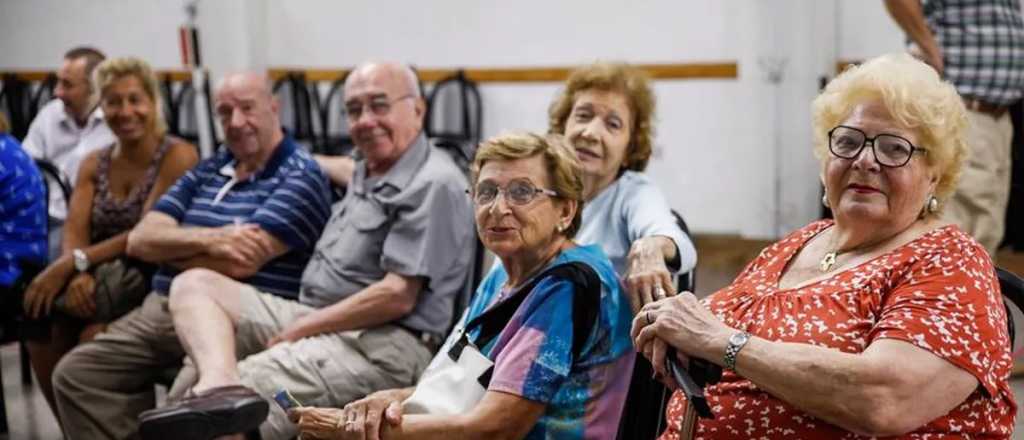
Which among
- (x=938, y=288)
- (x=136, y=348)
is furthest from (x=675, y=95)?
(x=938, y=288)

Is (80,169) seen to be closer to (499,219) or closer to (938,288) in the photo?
(499,219)

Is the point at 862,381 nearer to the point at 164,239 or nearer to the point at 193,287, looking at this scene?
the point at 193,287

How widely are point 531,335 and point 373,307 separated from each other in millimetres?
926

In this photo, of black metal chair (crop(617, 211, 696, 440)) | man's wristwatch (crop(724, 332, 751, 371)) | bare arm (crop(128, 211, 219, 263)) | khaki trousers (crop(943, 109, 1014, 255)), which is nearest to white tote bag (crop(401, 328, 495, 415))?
black metal chair (crop(617, 211, 696, 440))

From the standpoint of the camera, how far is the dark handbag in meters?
3.55

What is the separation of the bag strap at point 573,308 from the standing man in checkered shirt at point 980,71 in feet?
8.28

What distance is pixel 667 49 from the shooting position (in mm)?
6453

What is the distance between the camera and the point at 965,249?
1.74m

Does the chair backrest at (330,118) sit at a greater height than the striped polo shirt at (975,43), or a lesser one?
lesser

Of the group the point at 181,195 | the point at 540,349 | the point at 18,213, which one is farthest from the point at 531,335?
the point at 18,213

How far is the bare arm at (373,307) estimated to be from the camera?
283 centimetres

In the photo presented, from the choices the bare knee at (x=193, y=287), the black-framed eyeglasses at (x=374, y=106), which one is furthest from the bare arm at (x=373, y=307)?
the black-framed eyeglasses at (x=374, y=106)

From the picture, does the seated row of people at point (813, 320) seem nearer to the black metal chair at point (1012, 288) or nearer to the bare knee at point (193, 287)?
the black metal chair at point (1012, 288)

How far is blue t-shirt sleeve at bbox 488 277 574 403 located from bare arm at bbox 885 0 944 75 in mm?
2547
